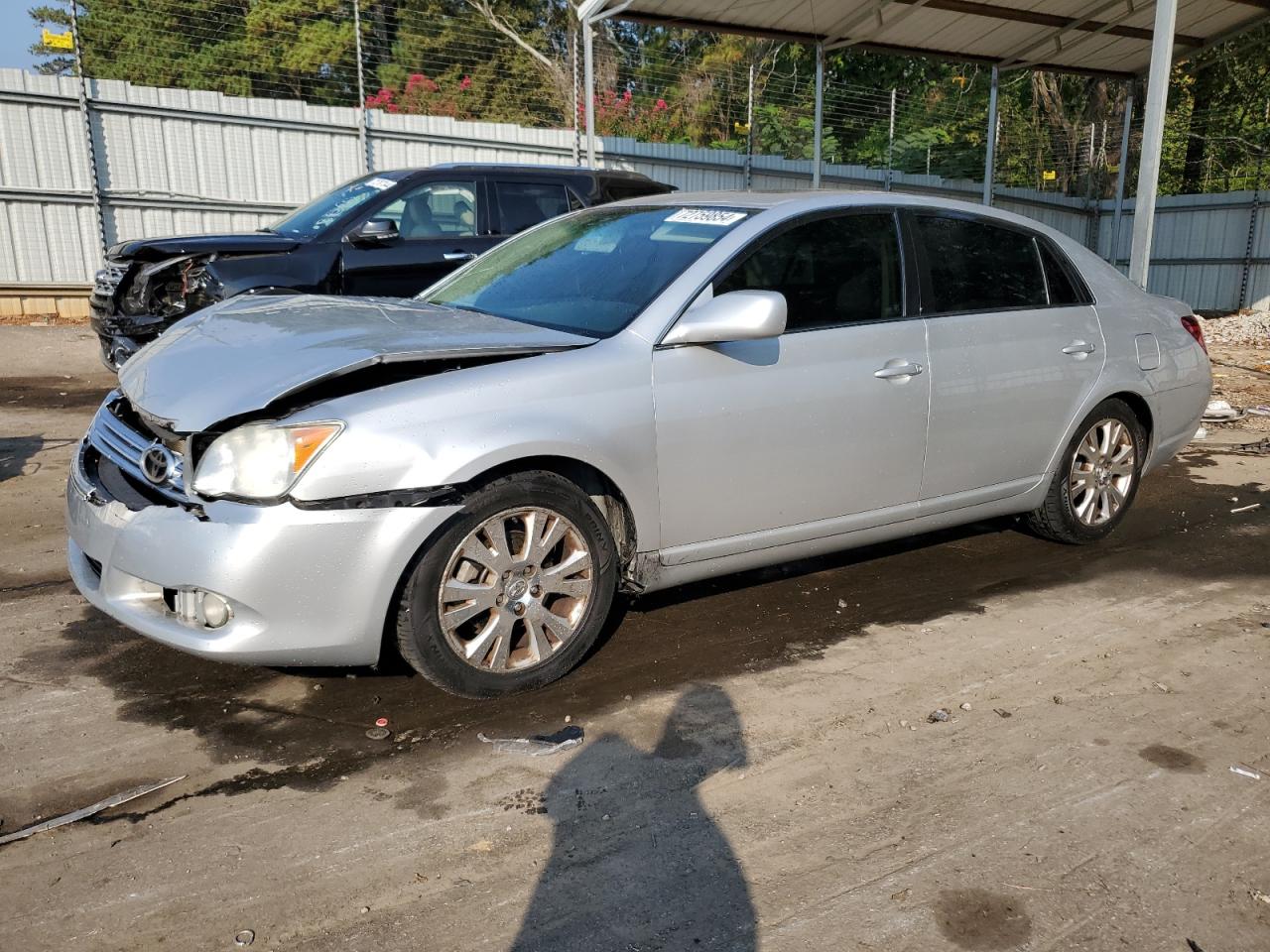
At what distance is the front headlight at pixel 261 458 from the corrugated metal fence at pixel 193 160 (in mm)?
11721

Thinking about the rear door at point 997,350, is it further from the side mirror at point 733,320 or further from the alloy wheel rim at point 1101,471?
the side mirror at point 733,320

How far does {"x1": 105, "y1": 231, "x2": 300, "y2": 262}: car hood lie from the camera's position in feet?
24.9

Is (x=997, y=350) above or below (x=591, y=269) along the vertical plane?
below

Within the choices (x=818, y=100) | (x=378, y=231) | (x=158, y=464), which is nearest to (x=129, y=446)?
(x=158, y=464)

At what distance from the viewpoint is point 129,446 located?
360 centimetres

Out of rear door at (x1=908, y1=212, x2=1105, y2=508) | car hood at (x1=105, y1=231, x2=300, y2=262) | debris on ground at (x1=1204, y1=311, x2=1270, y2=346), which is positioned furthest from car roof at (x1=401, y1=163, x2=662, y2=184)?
debris on ground at (x1=1204, y1=311, x2=1270, y2=346)

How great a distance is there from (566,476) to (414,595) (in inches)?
26.2

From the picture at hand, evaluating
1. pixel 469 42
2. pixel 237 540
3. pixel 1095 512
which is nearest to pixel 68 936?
pixel 237 540

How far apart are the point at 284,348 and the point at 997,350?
2973 millimetres

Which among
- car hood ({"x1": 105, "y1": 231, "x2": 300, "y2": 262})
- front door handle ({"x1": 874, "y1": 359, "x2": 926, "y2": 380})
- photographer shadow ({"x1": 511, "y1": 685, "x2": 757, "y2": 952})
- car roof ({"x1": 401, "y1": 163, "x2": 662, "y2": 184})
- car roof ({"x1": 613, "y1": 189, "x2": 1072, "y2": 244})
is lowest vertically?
photographer shadow ({"x1": 511, "y1": 685, "x2": 757, "y2": 952})

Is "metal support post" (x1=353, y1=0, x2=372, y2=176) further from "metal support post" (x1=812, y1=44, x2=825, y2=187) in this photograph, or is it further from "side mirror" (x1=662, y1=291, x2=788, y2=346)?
"side mirror" (x1=662, y1=291, x2=788, y2=346)

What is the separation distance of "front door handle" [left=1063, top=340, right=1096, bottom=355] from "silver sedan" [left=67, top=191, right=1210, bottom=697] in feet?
0.03

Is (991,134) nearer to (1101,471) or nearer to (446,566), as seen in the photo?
(1101,471)

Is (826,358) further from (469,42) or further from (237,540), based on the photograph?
(469,42)
